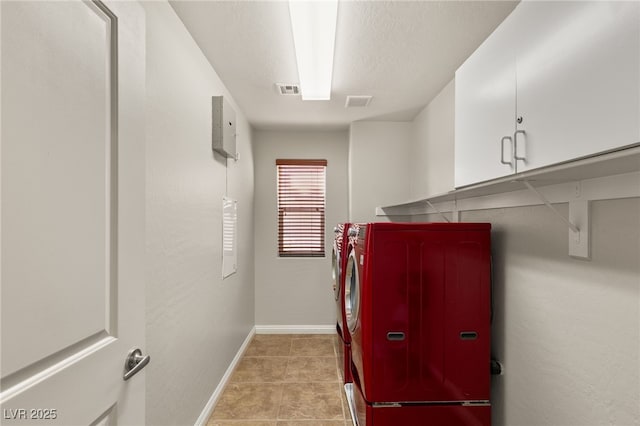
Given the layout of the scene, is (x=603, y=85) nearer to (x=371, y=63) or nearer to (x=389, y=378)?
(x=389, y=378)

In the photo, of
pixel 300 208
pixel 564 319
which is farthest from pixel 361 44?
pixel 300 208

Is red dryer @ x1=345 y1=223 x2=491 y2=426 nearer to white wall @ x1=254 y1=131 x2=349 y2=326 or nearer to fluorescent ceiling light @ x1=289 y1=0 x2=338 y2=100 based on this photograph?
fluorescent ceiling light @ x1=289 y1=0 x2=338 y2=100

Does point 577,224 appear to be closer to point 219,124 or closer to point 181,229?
point 181,229

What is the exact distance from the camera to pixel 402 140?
11.9 feet

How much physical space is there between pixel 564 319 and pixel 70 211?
1680 millimetres

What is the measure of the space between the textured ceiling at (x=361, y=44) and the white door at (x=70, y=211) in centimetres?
95

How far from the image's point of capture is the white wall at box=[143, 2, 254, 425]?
1.47 metres

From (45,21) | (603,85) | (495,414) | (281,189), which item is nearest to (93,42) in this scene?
(45,21)

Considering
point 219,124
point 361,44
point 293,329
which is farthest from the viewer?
point 293,329

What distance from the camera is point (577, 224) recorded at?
3.98 feet

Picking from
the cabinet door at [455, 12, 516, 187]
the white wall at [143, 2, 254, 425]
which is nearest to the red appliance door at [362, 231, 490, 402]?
the cabinet door at [455, 12, 516, 187]

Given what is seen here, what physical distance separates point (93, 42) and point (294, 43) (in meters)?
1.34

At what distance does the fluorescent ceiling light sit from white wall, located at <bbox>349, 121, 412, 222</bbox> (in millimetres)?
1165

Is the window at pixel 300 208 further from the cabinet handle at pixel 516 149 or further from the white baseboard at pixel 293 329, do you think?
the cabinet handle at pixel 516 149
